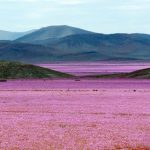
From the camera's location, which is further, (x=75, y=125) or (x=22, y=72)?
(x=22, y=72)

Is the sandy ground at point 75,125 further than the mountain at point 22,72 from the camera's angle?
No

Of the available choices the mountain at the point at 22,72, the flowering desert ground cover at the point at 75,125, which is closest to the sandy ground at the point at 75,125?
the flowering desert ground cover at the point at 75,125

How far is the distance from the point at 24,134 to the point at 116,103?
18057 millimetres

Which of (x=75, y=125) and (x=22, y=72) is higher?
(x=22, y=72)

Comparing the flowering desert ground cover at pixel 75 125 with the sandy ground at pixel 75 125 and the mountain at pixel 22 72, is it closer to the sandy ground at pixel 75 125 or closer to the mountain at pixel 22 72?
the sandy ground at pixel 75 125

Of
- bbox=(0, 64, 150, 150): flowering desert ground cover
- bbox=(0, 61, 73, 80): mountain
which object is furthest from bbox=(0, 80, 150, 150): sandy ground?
bbox=(0, 61, 73, 80): mountain

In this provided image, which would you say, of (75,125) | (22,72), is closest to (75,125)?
(75,125)

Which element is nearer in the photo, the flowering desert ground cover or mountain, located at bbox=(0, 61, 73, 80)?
the flowering desert ground cover

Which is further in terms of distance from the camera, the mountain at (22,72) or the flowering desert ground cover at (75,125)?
the mountain at (22,72)

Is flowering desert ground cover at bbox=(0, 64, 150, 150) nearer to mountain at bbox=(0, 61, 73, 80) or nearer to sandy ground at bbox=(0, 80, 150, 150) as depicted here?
sandy ground at bbox=(0, 80, 150, 150)

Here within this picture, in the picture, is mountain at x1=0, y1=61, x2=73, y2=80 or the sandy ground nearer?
the sandy ground

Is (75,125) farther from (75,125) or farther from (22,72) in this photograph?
(22,72)

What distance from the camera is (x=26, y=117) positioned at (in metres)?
31.3

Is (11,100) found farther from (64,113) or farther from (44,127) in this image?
(44,127)
